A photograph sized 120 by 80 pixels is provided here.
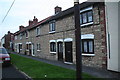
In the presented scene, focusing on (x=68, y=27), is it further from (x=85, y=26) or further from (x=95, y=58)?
(x=95, y=58)

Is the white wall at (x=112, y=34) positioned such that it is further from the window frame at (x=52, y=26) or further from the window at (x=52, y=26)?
the window at (x=52, y=26)

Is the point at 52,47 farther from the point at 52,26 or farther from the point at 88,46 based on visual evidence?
the point at 88,46

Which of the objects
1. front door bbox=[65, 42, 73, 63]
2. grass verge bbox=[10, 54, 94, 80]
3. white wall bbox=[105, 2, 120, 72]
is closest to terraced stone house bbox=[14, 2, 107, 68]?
front door bbox=[65, 42, 73, 63]

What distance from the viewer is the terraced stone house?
949 centimetres

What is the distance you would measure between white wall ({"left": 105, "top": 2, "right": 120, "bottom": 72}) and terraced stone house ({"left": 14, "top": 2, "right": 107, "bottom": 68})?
451 mm

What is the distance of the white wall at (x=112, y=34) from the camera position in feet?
27.4

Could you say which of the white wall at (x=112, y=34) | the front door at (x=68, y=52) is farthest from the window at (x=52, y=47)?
the white wall at (x=112, y=34)

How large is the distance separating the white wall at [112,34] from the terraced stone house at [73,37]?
0.45 m

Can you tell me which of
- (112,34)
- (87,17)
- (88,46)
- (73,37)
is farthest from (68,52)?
(112,34)

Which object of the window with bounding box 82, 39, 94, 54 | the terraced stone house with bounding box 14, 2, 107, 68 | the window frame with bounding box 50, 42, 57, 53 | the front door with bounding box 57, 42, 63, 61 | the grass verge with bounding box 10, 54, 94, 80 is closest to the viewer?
the grass verge with bounding box 10, 54, 94, 80

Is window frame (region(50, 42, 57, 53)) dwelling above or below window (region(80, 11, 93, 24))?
below

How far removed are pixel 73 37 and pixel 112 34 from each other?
4548 mm

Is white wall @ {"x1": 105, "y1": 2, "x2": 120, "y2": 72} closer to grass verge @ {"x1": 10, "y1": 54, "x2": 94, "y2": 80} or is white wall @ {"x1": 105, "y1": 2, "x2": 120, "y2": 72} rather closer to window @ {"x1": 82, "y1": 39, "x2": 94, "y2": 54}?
window @ {"x1": 82, "y1": 39, "x2": 94, "y2": 54}

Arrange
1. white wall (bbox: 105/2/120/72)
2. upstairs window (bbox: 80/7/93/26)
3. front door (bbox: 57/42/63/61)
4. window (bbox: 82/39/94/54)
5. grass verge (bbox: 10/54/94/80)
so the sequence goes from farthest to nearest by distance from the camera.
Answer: front door (bbox: 57/42/63/61) → upstairs window (bbox: 80/7/93/26) → window (bbox: 82/39/94/54) → white wall (bbox: 105/2/120/72) → grass verge (bbox: 10/54/94/80)
